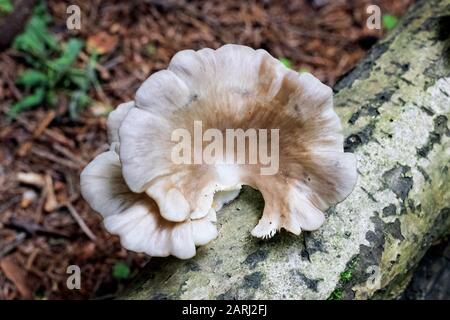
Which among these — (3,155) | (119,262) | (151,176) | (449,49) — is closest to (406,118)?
(449,49)

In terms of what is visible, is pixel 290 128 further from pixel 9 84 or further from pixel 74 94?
pixel 9 84

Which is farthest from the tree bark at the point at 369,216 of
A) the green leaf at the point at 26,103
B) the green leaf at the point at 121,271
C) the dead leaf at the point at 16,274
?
the green leaf at the point at 26,103

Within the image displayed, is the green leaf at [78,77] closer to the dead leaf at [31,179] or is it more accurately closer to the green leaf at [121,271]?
the dead leaf at [31,179]

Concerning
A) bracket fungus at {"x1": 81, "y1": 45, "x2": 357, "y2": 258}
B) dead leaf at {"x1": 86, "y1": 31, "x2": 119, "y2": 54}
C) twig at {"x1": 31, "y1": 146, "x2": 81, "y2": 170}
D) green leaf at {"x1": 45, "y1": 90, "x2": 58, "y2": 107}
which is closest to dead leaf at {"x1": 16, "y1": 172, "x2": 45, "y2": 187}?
twig at {"x1": 31, "y1": 146, "x2": 81, "y2": 170}

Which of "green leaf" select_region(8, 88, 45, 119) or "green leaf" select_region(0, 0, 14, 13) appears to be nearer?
"green leaf" select_region(8, 88, 45, 119)

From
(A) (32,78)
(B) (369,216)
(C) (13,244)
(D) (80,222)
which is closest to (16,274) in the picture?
(C) (13,244)

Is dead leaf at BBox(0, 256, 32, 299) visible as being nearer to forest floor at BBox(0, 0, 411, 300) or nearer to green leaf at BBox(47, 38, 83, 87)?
forest floor at BBox(0, 0, 411, 300)

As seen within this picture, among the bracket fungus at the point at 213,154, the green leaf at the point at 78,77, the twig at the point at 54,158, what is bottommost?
the twig at the point at 54,158
